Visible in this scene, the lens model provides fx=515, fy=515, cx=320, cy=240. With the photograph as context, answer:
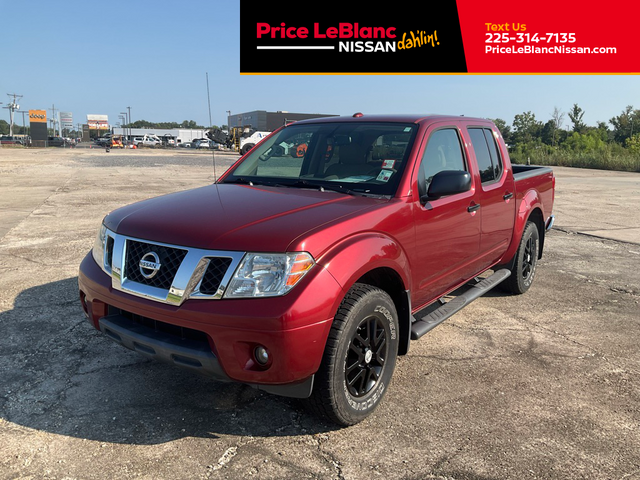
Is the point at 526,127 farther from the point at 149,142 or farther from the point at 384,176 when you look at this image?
the point at 384,176

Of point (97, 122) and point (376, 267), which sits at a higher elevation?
point (97, 122)

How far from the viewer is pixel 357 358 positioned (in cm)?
292

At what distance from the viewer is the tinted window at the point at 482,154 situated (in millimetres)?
4410

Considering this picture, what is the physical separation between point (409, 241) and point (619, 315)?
2.88 meters

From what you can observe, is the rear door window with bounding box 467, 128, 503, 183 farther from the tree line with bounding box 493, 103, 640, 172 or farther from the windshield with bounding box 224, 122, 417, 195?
the tree line with bounding box 493, 103, 640, 172

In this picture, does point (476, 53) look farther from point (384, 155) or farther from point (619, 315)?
point (384, 155)

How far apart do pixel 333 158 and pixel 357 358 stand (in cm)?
161

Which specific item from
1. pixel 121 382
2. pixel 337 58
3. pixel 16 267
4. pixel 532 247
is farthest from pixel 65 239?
pixel 337 58

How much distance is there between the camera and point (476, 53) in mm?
16297

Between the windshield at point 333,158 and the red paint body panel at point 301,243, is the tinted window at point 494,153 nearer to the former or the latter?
the red paint body panel at point 301,243

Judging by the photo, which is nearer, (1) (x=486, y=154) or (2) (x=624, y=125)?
(1) (x=486, y=154)

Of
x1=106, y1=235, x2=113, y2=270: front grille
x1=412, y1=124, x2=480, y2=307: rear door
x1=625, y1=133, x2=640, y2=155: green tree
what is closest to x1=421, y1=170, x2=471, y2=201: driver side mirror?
x1=412, y1=124, x2=480, y2=307: rear door

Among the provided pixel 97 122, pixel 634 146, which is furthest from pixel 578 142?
pixel 97 122

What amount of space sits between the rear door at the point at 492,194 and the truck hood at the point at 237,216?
151 cm
